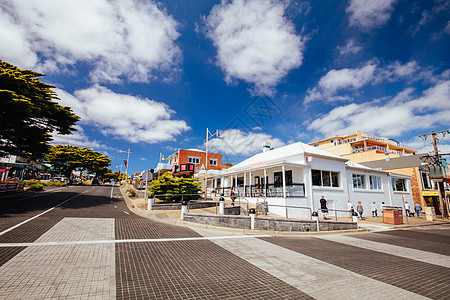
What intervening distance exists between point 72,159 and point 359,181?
199ft

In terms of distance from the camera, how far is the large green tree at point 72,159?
159 ft

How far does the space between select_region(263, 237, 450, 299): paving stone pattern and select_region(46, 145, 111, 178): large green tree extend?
193 feet

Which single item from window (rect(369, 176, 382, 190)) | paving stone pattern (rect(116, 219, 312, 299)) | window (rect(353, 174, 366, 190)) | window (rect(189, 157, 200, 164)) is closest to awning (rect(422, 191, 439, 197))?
Answer: window (rect(369, 176, 382, 190))

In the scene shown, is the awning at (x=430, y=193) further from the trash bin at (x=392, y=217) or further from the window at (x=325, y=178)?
the window at (x=325, y=178)

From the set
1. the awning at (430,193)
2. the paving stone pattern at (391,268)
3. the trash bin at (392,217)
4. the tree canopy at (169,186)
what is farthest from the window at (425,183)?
the tree canopy at (169,186)

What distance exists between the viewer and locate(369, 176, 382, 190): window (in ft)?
74.7

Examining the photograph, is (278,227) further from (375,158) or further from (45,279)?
(375,158)

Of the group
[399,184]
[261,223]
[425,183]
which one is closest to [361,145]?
[425,183]

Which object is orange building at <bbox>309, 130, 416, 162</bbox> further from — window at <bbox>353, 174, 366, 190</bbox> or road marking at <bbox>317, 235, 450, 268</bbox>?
road marking at <bbox>317, 235, 450, 268</bbox>

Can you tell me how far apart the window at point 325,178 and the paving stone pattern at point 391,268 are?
11035 mm

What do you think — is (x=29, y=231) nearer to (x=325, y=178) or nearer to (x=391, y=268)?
(x=391, y=268)

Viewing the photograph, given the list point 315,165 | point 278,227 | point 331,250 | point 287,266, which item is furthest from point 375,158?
point 287,266

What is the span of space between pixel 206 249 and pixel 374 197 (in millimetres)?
23010

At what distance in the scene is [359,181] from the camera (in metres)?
22.0
